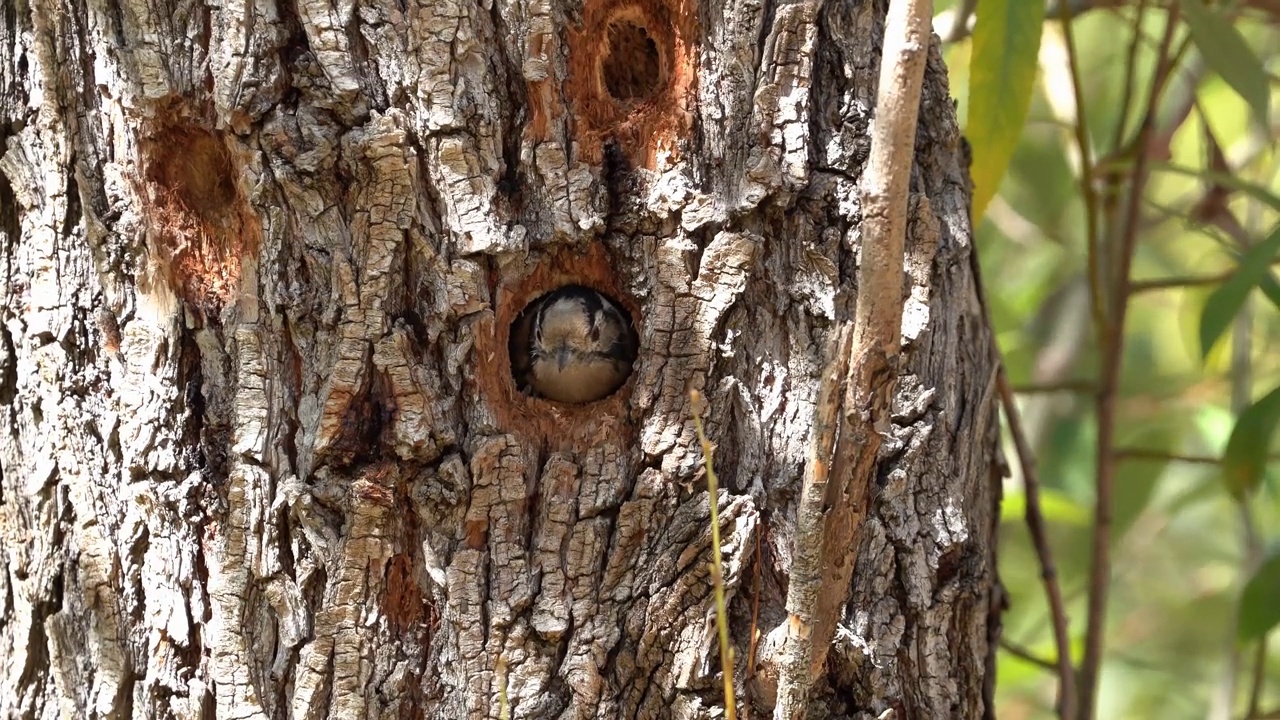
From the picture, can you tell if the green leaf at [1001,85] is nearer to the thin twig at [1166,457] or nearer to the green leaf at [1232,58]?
the green leaf at [1232,58]

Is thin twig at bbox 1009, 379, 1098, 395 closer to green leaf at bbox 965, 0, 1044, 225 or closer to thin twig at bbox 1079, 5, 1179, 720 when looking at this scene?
thin twig at bbox 1079, 5, 1179, 720

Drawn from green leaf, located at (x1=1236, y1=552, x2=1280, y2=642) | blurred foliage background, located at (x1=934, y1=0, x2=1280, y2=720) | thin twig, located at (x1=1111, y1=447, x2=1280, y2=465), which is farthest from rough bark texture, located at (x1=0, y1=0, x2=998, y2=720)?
green leaf, located at (x1=1236, y1=552, x2=1280, y2=642)

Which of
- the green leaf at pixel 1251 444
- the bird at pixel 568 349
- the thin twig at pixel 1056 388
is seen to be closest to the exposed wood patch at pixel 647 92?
the bird at pixel 568 349

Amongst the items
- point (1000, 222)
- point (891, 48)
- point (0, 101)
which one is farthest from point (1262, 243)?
point (1000, 222)

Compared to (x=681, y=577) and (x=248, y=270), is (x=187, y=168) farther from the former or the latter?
(x=681, y=577)

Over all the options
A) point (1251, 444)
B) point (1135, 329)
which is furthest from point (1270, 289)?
point (1135, 329)

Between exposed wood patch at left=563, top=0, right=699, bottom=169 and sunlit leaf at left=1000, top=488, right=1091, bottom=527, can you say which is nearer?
exposed wood patch at left=563, top=0, right=699, bottom=169
